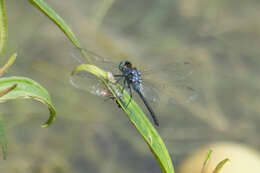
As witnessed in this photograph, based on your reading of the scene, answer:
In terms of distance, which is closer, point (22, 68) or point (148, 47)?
point (22, 68)

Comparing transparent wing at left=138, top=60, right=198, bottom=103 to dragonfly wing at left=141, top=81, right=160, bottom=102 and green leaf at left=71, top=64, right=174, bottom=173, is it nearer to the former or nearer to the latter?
dragonfly wing at left=141, top=81, right=160, bottom=102

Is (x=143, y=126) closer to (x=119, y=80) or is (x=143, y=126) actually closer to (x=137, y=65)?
(x=119, y=80)

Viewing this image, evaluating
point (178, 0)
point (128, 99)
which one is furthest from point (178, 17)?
point (128, 99)

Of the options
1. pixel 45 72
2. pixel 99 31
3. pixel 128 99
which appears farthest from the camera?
pixel 99 31

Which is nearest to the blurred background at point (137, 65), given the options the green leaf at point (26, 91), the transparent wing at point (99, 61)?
the transparent wing at point (99, 61)

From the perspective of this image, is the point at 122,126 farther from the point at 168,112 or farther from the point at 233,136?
the point at 233,136

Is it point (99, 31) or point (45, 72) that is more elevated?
point (99, 31)

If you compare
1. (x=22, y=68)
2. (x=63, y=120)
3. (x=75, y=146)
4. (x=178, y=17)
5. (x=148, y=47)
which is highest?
(x=178, y=17)
